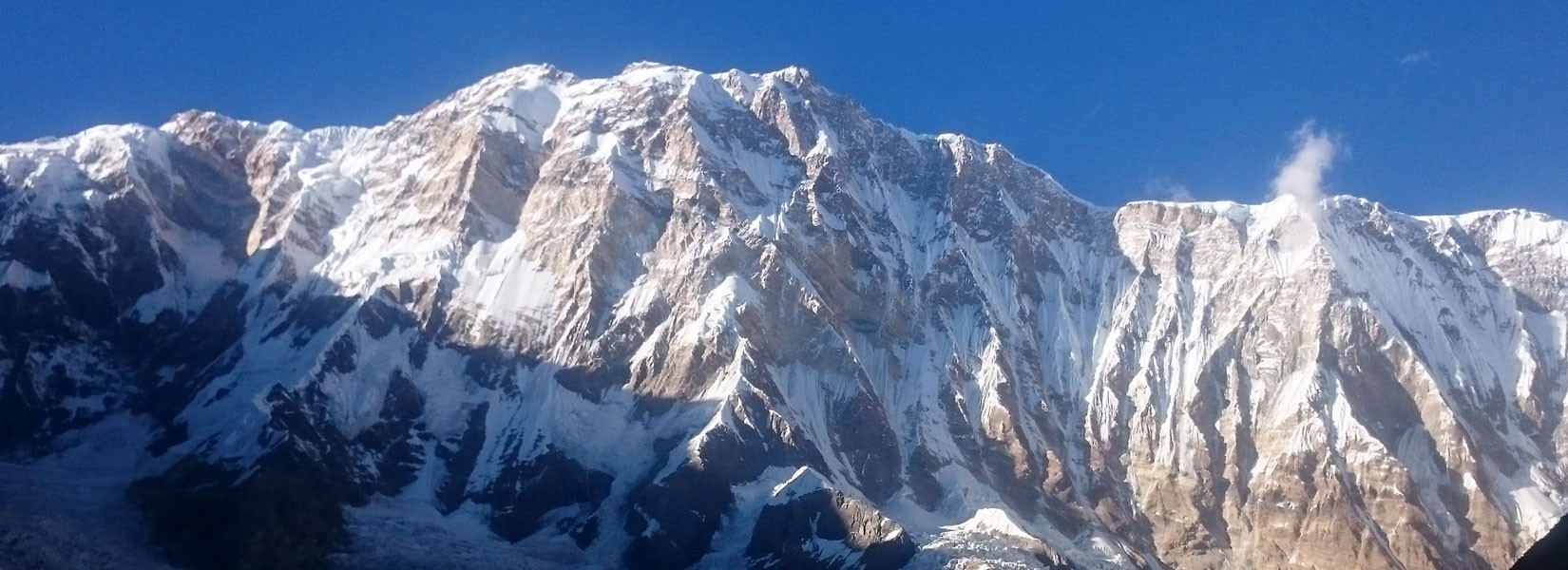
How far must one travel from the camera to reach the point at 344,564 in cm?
16325

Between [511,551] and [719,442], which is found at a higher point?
[719,442]

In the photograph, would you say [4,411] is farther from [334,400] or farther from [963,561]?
[963,561]

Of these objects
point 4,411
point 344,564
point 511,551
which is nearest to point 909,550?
point 511,551

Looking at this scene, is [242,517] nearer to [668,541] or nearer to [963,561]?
[668,541]

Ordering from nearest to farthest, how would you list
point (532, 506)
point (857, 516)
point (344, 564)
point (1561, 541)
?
1. point (1561, 541)
2. point (344, 564)
3. point (857, 516)
4. point (532, 506)

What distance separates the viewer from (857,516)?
572 feet

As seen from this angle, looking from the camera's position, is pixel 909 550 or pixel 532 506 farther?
pixel 532 506

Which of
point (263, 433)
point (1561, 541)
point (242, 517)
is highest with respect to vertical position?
point (263, 433)

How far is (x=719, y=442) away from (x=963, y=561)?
35922 mm

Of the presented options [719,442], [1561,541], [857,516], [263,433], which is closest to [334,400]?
[263,433]

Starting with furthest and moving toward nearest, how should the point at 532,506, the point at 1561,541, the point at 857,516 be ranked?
the point at 532,506 → the point at 857,516 → the point at 1561,541

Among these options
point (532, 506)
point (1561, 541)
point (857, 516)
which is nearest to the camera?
point (1561, 541)

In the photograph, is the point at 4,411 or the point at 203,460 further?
the point at 4,411

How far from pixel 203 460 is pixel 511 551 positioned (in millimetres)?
38349
